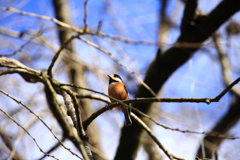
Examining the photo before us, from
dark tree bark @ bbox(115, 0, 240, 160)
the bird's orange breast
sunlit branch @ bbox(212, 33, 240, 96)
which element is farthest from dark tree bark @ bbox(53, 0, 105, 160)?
sunlit branch @ bbox(212, 33, 240, 96)

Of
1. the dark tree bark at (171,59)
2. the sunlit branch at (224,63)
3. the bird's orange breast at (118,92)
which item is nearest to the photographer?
the dark tree bark at (171,59)

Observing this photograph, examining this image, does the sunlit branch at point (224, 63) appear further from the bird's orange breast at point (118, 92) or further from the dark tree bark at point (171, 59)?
the bird's orange breast at point (118, 92)

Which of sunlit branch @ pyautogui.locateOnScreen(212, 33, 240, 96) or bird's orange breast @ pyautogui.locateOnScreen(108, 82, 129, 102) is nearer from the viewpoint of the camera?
bird's orange breast @ pyautogui.locateOnScreen(108, 82, 129, 102)

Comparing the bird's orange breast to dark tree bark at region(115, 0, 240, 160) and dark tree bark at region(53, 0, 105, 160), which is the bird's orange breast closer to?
dark tree bark at region(115, 0, 240, 160)

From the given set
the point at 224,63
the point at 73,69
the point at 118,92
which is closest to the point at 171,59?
the point at 118,92

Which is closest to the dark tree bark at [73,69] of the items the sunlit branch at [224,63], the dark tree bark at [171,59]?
the dark tree bark at [171,59]

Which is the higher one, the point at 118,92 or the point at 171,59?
the point at 171,59

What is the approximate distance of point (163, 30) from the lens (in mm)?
6812

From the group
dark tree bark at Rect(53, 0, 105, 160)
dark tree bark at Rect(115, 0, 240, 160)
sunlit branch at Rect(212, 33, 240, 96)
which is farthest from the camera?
dark tree bark at Rect(53, 0, 105, 160)

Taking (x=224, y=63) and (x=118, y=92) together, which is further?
(x=224, y=63)

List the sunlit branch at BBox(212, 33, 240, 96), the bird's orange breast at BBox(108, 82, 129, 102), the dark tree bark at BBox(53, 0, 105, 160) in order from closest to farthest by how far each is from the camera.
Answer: the bird's orange breast at BBox(108, 82, 129, 102) → the sunlit branch at BBox(212, 33, 240, 96) → the dark tree bark at BBox(53, 0, 105, 160)

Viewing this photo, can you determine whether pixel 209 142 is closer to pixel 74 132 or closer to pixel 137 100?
pixel 74 132

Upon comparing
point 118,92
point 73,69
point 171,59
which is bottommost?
point 118,92

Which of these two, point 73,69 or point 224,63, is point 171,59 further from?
point 73,69
